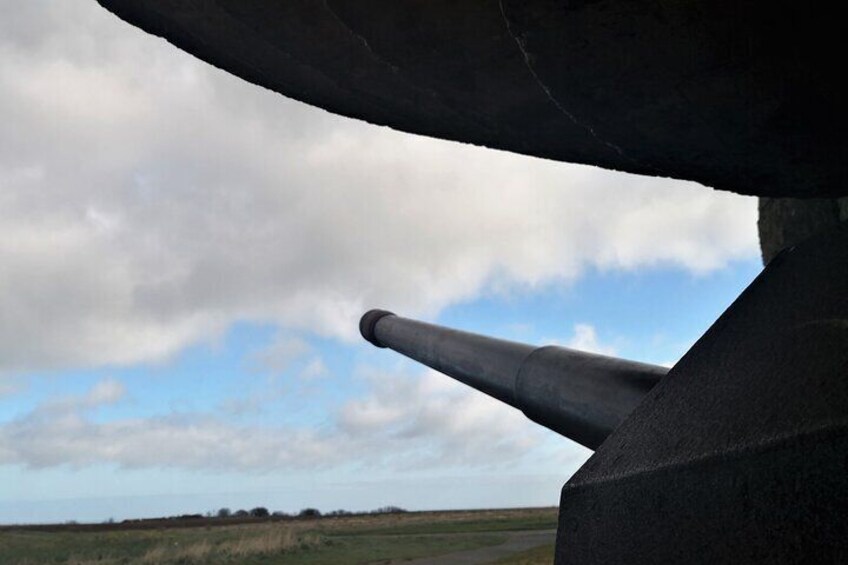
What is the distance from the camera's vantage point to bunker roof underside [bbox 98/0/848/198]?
169 cm

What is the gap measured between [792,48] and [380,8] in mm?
905

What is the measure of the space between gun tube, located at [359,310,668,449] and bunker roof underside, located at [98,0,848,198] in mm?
864

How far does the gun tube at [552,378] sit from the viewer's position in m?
2.90

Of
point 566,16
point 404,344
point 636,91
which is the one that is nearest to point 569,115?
point 636,91

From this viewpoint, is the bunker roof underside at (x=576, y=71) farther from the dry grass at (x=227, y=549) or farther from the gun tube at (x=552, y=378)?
the dry grass at (x=227, y=549)

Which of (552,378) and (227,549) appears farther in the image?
(227,549)

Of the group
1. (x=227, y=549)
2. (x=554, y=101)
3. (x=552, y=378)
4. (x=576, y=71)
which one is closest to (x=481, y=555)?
(x=227, y=549)

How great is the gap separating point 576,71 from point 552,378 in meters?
1.73

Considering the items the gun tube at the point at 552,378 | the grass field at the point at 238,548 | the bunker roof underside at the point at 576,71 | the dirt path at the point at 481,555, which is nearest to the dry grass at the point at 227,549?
the grass field at the point at 238,548

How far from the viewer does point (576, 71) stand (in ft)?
6.10

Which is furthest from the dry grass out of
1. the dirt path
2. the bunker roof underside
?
the bunker roof underside

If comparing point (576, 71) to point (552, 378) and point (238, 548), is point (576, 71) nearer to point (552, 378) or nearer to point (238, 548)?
point (552, 378)

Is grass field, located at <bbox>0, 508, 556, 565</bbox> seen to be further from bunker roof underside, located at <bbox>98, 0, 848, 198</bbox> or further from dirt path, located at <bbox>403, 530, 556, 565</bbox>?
bunker roof underside, located at <bbox>98, 0, 848, 198</bbox>

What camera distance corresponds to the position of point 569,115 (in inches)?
82.6
